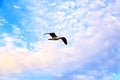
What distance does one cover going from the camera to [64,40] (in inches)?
3231

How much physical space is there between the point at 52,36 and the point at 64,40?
6194 millimetres

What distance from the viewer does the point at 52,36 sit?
77.2m
